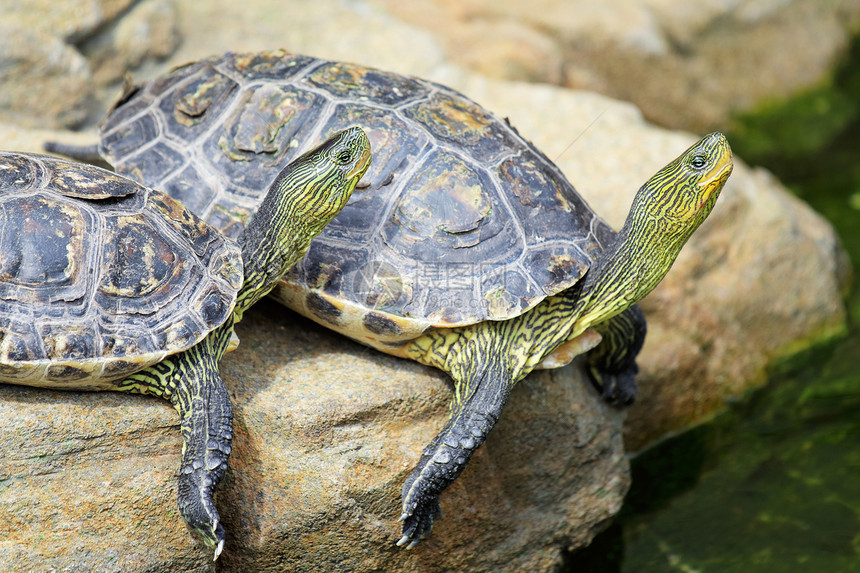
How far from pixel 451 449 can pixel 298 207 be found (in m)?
1.43

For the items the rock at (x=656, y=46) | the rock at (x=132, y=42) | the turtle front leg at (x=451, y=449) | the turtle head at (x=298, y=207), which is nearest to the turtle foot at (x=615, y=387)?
the turtle front leg at (x=451, y=449)

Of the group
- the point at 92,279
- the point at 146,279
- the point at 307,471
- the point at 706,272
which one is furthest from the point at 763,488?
the point at 92,279

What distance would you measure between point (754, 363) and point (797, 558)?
6.34 ft

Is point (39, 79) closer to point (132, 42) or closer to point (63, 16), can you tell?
point (63, 16)

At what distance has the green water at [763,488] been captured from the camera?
512 centimetres

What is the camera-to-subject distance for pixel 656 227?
13.8 feet

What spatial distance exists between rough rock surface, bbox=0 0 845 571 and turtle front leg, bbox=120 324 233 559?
13 centimetres

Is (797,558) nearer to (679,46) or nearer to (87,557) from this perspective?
(87,557)

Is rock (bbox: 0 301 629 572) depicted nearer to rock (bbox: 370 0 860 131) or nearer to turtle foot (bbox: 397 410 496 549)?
turtle foot (bbox: 397 410 496 549)

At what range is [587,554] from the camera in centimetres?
533

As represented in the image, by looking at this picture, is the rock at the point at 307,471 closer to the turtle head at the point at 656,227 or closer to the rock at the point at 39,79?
the turtle head at the point at 656,227

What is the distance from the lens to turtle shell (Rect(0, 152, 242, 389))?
143 inches

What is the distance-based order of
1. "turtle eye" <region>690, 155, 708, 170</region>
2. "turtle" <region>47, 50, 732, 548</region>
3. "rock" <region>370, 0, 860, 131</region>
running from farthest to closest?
"rock" <region>370, 0, 860, 131</region> < "turtle" <region>47, 50, 732, 548</region> < "turtle eye" <region>690, 155, 708, 170</region>

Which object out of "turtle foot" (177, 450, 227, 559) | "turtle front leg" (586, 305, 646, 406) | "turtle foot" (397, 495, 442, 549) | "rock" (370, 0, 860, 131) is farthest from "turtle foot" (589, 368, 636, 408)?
"rock" (370, 0, 860, 131)
